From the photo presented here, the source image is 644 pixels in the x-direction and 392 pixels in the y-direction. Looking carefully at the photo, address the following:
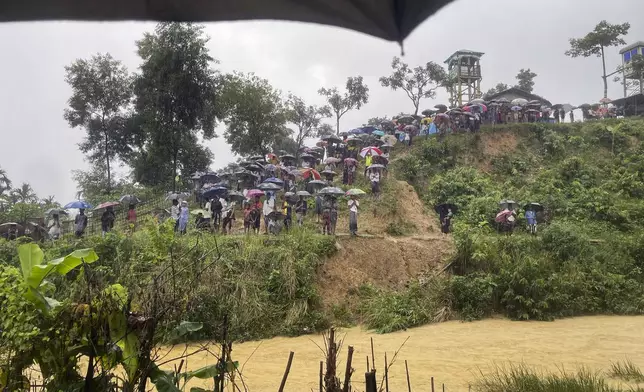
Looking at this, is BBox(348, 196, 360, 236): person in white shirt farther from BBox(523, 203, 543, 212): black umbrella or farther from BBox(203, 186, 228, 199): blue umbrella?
BBox(523, 203, 543, 212): black umbrella

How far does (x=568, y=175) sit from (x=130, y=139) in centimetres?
2382

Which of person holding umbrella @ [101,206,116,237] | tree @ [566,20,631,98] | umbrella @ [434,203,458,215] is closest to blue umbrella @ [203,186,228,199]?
person holding umbrella @ [101,206,116,237]

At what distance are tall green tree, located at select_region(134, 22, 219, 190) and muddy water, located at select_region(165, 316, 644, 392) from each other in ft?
44.0

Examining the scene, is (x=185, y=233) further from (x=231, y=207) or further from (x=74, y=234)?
(x=74, y=234)

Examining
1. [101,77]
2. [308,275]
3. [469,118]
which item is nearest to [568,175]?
[469,118]

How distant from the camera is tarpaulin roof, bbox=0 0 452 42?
Result: 0.94 m

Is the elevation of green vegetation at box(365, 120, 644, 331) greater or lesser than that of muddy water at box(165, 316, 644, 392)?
greater

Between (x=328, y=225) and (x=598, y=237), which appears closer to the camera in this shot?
(x=328, y=225)

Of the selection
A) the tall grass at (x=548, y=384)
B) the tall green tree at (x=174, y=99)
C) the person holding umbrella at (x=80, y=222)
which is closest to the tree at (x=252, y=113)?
the tall green tree at (x=174, y=99)

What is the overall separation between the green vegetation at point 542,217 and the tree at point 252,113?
7098 millimetres

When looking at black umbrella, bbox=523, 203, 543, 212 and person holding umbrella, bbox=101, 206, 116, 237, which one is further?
black umbrella, bbox=523, 203, 543, 212

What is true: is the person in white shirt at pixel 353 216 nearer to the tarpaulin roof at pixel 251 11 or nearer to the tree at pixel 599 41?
the tarpaulin roof at pixel 251 11

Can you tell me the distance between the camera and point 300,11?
1.04 metres

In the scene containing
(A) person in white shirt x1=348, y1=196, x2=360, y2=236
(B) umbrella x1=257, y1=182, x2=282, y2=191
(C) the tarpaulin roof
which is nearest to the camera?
(C) the tarpaulin roof
